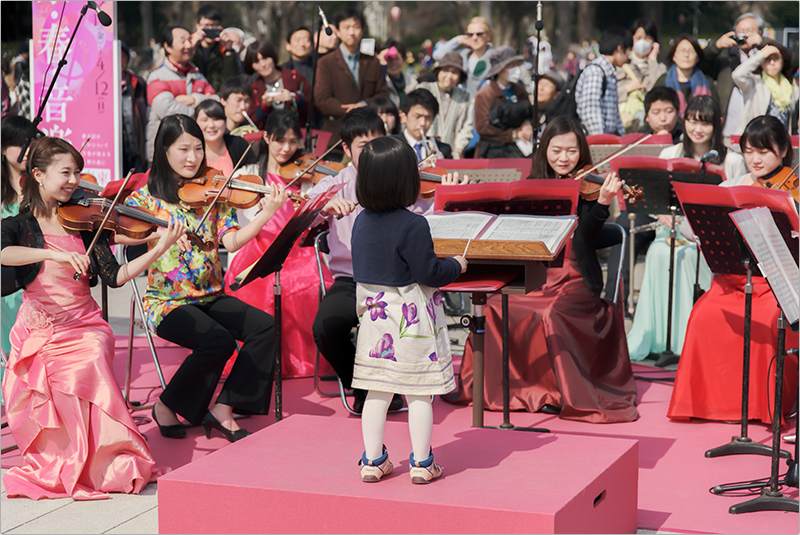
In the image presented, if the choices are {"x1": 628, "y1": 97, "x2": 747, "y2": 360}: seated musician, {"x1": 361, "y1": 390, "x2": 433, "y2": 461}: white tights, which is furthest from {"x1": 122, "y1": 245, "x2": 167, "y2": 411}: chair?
{"x1": 628, "y1": 97, "x2": 747, "y2": 360}: seated musician

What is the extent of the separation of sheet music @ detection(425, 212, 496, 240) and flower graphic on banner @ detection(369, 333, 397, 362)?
2.12ft

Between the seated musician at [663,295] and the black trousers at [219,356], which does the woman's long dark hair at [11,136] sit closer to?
the black trousers at [219,356]

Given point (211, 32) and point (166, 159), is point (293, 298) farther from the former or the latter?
point (211, 32)

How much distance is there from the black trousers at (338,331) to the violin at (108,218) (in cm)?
75

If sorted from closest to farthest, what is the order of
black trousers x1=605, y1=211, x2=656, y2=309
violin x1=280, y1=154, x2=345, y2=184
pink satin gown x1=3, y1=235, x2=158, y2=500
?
pink satin gown x1=3, y1=235, x2=158, y2=500 → violin x1=280, y1=154, x2=345, y2=184 → black trousers x1=605, y1=211, x2=656, y2=309

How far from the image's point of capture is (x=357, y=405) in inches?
160

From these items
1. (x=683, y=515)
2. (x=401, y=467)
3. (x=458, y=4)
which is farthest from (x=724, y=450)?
(x=458, y=4)

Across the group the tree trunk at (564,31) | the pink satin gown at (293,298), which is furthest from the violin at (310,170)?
the tree trunk at (564,31)

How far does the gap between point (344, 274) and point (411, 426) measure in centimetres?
166

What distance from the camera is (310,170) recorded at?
4828mm

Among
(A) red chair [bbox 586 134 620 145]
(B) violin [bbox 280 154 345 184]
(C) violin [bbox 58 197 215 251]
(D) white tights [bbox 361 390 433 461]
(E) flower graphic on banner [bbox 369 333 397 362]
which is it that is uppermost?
(A) red chair [bbox 586 134 620 145]

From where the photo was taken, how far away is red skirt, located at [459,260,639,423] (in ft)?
13.3

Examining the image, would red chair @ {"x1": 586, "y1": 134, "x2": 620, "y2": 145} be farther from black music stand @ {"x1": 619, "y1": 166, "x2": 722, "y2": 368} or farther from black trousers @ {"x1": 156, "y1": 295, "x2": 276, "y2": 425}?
black trousers @ {"x1": 156, "y1": 295, "x2": 276, "y2": 425}

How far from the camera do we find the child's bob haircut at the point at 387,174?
8.50 feet
